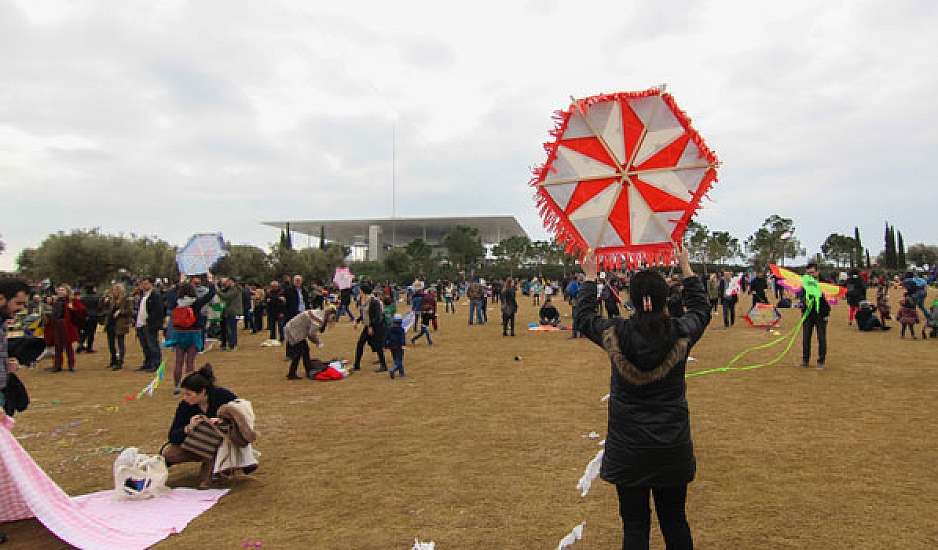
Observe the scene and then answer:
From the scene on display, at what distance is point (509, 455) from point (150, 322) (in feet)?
25.8

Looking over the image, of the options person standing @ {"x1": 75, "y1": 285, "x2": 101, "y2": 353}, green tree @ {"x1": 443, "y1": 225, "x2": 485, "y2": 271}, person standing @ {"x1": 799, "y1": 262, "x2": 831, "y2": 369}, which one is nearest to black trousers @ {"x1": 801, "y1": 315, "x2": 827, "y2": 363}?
person standing @ {"x1": 799, "y1": 262, "x2": 831, "y2": 369}

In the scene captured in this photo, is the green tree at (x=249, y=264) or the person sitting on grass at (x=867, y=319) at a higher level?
the green tree at (x=249, y=264)

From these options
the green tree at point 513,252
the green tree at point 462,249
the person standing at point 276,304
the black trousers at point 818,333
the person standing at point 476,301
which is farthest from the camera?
the green tree at point 513,252

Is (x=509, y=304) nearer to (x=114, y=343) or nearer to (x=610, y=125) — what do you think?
(x=114, y=343)

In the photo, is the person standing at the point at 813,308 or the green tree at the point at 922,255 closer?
the person standing at the point at 813,308

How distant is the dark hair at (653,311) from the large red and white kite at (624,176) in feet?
2.84

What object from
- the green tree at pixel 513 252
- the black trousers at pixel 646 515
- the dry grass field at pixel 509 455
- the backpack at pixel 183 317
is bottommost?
the dry grass field at pixel 509 455

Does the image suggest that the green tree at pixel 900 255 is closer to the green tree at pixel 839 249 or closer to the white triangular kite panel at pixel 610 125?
the green tree at pixel 839 249

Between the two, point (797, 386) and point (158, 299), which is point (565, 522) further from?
point (158, 299)

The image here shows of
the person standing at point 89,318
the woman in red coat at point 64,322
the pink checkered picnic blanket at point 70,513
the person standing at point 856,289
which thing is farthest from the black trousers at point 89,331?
the person standing at point 856,289

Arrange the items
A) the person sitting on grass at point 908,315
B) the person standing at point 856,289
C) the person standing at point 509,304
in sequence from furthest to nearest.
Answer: the person standing at point 509,304
the person standing at point 856,289
the person sitting on grass at point 908,315

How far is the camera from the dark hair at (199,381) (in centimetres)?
497

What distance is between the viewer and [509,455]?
5703mm

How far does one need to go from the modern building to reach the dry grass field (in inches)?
2896
